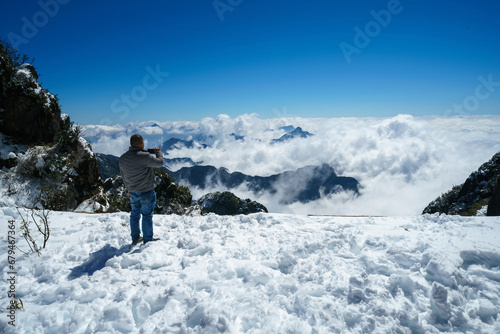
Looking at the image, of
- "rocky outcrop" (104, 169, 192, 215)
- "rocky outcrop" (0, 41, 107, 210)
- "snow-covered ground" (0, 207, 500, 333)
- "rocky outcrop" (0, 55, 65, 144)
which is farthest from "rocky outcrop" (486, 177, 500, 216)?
"rocky outcrop" (0, 55, 65, 144)

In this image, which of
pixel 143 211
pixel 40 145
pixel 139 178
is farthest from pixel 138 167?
pixel 40 145

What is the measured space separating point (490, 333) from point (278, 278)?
330 cm

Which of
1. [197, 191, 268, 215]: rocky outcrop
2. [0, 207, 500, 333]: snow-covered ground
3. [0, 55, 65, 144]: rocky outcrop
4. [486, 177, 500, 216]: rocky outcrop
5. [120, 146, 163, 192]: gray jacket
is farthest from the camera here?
[197, 191, 268, 215]: rocky outcrop

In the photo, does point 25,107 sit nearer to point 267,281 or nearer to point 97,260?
point 97,260

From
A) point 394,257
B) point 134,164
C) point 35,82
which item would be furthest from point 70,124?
point 394,257

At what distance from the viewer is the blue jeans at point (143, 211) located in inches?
242

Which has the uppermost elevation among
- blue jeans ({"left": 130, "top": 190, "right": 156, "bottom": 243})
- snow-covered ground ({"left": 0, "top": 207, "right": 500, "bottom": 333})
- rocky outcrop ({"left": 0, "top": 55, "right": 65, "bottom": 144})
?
rocky outcrop ({"left": 0, "top": 55, "right": 65, "bottom": 144})

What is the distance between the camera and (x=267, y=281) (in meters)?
4.73

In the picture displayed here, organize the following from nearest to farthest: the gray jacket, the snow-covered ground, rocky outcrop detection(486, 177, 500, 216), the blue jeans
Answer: the snow-covered ground, the gray jacket, the blue jeans, rocky outcrop detection(486, 177, 500, 216)

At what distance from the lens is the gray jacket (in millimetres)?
5742

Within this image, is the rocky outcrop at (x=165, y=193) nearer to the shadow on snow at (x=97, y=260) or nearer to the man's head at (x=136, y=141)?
the shadow on snow at (x=97, y=260)

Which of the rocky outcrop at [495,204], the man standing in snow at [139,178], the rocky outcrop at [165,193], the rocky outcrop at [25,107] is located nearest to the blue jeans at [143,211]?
the man standing in snow at [139,178]

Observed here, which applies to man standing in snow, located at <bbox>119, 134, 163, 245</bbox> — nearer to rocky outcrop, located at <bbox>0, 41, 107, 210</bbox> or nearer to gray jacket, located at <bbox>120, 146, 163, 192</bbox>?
gray jacket, located at <bbox>120, 146, 163, 192</bbox>

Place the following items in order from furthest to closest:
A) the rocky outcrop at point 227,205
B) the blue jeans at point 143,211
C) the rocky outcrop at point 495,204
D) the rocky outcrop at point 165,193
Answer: the rocky outcrop at point 227,205 → the rocky outcrop at point 165,193 → the rocky outcrop at point 495,204 → the blue jeans at point 143,211
